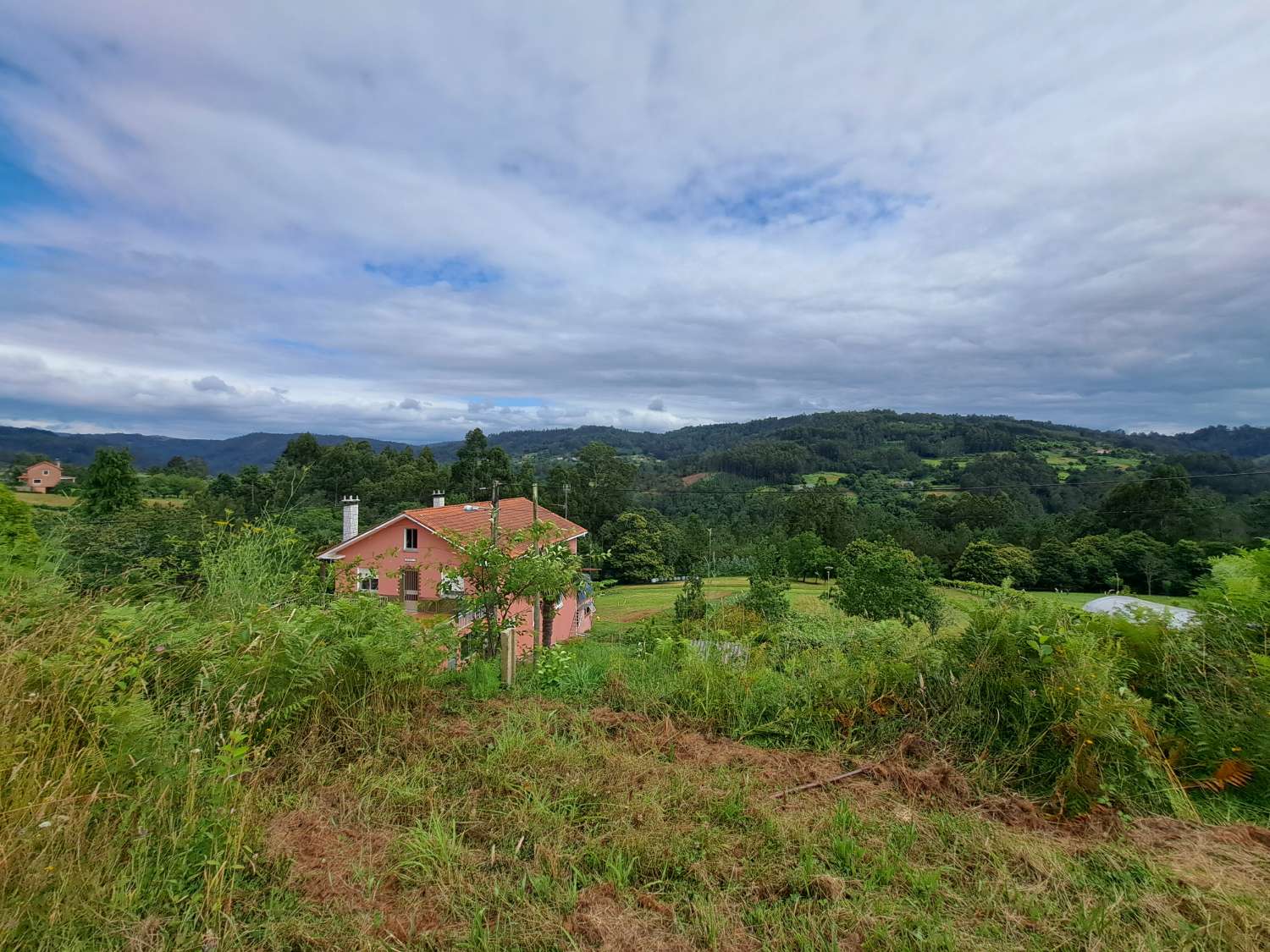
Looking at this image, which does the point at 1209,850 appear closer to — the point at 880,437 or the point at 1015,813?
the point at 1015,813

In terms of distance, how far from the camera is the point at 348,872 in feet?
7.47

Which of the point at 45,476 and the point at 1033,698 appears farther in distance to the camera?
the point at 45,476

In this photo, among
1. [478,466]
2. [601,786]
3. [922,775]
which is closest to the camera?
[601,786]

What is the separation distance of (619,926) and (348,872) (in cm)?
116

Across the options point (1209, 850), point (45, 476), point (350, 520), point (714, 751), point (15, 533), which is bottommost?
point (350, 520)

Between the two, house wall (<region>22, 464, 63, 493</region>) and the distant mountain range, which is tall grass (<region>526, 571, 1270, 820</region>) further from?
the distant mountain range

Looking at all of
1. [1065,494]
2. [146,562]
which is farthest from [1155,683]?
[1065,494]

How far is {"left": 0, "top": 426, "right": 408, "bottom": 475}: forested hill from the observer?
43.9m

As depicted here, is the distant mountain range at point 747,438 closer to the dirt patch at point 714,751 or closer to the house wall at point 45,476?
the house wall at point 45,476

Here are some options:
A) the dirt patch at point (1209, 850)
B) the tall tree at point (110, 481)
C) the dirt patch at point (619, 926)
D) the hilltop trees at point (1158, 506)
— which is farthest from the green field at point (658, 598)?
the tall tree at point (110, 481)

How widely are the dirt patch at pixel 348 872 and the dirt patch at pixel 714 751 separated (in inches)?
58.8

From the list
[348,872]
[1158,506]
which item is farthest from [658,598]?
[1158,506]

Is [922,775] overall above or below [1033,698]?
below

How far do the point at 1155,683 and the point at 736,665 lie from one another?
2.72 m
